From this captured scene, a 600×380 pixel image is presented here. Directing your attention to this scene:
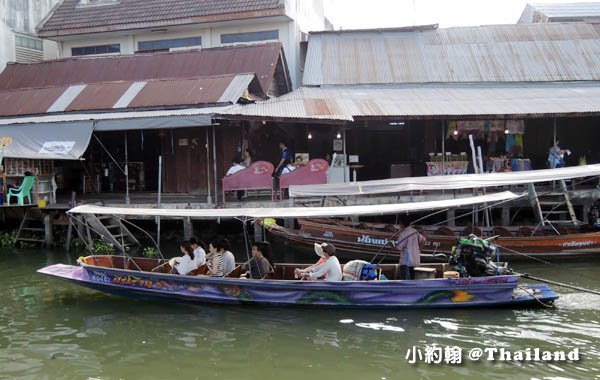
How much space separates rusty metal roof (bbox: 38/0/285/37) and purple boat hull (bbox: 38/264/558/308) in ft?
41.8

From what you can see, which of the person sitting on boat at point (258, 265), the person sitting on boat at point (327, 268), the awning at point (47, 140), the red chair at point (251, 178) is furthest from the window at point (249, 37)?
the person sitting on boat at point (327, 268)

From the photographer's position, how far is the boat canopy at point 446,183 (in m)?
11.8

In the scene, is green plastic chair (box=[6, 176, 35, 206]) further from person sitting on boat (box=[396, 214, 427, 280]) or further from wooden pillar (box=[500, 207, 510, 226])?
wooden pillar (box=[500, 207, 510, 226])

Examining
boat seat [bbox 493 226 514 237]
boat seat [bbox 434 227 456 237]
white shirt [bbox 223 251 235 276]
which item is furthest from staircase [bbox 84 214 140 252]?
boat seat [bbox 493 226 514 237]

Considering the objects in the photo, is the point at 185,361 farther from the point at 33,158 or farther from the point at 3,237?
the point at 3,237

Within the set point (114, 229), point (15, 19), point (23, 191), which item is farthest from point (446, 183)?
point (15, 19)

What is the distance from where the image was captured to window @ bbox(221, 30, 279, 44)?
20562 millimetres

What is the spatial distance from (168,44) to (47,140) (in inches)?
310

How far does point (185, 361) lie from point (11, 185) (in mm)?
10319

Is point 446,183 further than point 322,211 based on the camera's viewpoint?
Yes

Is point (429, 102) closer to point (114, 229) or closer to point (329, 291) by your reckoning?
point (329, 291)

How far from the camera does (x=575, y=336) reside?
26.3 feet

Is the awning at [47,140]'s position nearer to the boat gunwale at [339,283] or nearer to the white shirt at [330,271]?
the boat gunwale at [339,283]

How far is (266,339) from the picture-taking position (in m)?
8.28
